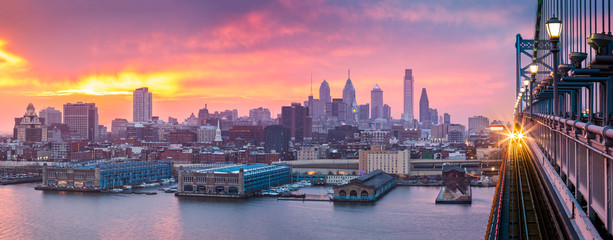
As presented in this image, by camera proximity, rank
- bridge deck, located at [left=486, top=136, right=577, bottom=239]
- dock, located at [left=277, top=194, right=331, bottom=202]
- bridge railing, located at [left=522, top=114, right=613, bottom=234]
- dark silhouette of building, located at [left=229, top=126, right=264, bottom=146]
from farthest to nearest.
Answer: dark silhouette of building, located at [left=229, top=126, right=264, bottom=146] → dock, located at [left=277, top=194, right=331, bottom=202] → bridge deck, located at [left=486, top=136, right=577, bottom=239] → bridge railing, located at [left=522, top=114, right=613, bottom=234]

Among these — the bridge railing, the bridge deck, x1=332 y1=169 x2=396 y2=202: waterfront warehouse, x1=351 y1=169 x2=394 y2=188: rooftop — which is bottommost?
x1=332 y1=169 x2=396 y2=202: waterfront warehouse

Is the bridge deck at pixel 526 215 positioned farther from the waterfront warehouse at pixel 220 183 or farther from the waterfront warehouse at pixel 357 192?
the waterfront warehouse at pixel 220 183

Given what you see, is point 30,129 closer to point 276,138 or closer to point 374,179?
point 276,138

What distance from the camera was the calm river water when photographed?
15.3 meters

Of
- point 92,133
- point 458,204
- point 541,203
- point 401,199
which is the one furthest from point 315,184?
point 92,133

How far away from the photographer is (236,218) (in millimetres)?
18016

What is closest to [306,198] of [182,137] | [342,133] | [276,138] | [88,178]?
[88,178]

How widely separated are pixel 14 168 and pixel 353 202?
83.6ft

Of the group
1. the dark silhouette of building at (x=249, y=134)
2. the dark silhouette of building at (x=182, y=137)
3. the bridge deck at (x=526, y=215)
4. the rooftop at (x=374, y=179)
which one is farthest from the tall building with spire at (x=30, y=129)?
the bridge deck at (x=526, y=215)

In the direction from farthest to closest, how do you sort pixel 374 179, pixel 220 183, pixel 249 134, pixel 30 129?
pixel 249 134 → pixel 30 129 → pixel 374 179 → pixel 220 183

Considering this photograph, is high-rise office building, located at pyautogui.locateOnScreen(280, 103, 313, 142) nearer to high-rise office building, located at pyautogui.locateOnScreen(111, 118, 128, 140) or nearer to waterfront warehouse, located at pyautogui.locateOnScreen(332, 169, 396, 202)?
high-rise office building, located at pyautogui.locateOnScreen(111, 118, 128, 140)

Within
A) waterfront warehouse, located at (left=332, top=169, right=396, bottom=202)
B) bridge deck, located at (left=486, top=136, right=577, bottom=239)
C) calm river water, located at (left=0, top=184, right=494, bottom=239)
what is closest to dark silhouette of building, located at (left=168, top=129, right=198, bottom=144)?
calm river water, located at (left=0, top=184, right=494, bottom=239)

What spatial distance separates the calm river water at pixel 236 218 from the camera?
15.3 m

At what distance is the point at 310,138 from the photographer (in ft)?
260
